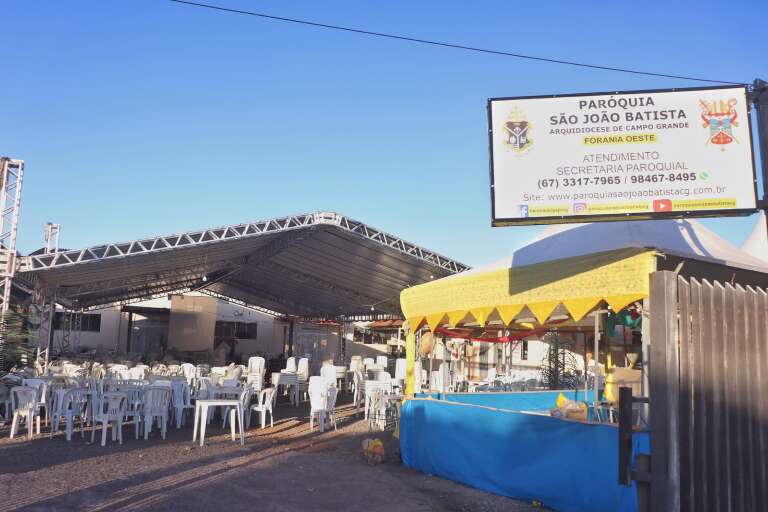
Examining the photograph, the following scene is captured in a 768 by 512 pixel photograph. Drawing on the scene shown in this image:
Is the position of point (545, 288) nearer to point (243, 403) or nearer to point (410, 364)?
point (410, 364)

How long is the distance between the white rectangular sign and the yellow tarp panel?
0.54 meters

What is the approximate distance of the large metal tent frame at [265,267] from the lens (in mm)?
13805

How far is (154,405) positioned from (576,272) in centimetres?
689

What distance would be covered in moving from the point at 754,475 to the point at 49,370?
1286 centimetres

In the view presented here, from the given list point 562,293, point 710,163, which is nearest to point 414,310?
point 562,293

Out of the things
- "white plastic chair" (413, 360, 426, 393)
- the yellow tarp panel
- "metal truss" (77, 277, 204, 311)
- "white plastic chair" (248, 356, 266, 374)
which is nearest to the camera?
the yellow tarp panel

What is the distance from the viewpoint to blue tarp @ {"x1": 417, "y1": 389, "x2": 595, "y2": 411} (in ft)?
Result: 30.1

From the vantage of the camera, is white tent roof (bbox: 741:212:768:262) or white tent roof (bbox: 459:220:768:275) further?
white tent roof (bbox: 741:212:768:262)

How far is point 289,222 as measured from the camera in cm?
1396

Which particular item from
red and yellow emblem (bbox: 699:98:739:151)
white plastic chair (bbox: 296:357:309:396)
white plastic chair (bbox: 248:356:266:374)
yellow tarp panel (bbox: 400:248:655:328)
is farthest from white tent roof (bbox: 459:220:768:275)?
white plastic chair (bbox: 248:356:266:374)

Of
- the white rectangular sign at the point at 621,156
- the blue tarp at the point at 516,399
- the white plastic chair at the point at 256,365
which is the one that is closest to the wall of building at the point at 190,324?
the white plastic chair at the point at 256,365

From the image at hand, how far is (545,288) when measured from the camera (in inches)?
246

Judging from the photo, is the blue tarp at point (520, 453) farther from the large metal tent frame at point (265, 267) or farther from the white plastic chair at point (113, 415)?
the large metal tent frame at point (265, 267)

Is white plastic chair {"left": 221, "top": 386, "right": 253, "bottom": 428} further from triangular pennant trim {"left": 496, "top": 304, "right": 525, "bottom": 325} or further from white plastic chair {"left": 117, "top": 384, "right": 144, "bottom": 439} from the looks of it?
triangular pennant trim {"left": 496, "top": 304, "right": 525, "bottom": 325}
